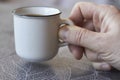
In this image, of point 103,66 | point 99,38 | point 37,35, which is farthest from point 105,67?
point 37,35

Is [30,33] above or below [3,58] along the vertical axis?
above

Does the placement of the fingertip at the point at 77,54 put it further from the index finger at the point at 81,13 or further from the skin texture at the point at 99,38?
the index finger at the point at 81,13

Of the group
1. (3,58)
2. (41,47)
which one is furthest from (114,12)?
(3,58)

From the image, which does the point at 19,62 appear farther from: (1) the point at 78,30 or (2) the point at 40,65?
(1) the point at 78,30

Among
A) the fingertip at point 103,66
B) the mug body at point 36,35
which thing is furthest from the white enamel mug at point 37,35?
the fingertip at point 103,66

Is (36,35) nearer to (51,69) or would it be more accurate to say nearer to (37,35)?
(37,35)

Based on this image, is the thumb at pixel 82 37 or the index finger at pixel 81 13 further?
the index finger at pixel 81 13

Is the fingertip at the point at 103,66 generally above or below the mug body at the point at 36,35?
below

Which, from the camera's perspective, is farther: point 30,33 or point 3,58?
point 3,58
